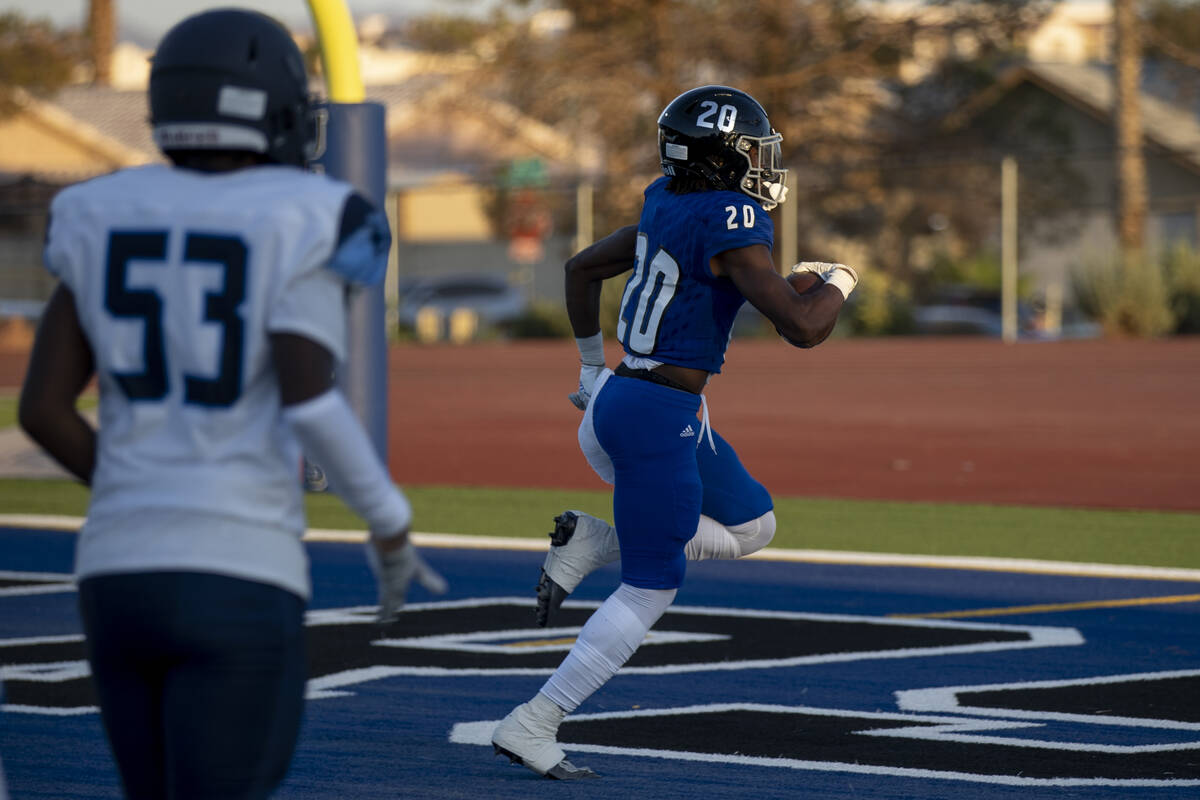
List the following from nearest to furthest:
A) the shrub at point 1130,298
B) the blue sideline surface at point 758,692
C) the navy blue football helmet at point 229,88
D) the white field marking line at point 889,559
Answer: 1. the navy blue football helmet at point 229,88
2. the blue sideline surface at point 758,692
3. the white field marking line at point 889,559
4. the shrub at point 1130,298

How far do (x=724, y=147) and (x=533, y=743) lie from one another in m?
1.81

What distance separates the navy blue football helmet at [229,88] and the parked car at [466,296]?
3319cm

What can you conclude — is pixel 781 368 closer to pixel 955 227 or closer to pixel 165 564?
pixel 955 227

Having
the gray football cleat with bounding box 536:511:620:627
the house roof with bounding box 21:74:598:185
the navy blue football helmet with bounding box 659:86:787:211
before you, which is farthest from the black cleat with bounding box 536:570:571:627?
the house roof with bounding box 21:74:598:185

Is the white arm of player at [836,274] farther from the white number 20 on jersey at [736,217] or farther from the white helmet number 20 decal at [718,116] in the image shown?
the white helmet number 20 decal at [718,116]

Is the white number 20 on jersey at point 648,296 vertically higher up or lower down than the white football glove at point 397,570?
higher up

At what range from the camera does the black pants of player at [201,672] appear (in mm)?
3010

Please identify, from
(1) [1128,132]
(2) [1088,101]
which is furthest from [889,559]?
(2) [1088,101]

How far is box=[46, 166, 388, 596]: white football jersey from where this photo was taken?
10.0ft

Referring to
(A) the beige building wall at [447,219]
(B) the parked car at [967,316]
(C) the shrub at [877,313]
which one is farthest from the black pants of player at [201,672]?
(A) the beige building wall at [447,219]

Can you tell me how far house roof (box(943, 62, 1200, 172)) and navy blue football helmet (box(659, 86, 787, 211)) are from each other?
3782cm

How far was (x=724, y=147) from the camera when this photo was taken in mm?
5281

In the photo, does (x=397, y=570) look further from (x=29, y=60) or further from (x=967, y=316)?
(x=29, y=60)

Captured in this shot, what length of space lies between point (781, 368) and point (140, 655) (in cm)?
2186
